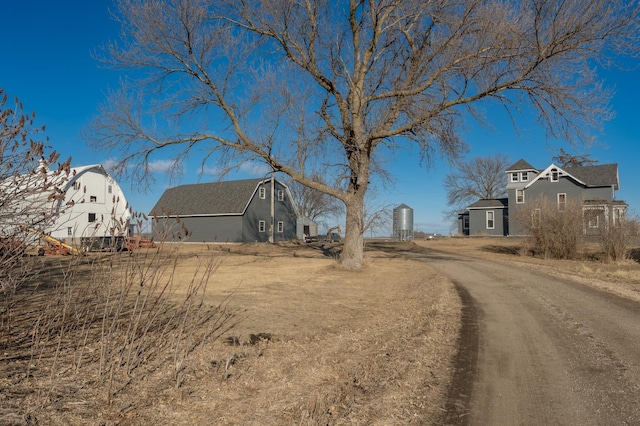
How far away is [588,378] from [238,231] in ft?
121

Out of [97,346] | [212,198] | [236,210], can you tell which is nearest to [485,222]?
[236,210]

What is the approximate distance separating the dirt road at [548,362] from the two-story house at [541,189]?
18700 mm

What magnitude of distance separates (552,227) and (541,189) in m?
19.4

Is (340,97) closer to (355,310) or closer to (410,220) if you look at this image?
(355,310)

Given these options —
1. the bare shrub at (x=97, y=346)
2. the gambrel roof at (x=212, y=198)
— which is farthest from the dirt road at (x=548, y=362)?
the gambrel roof at (x=212, y=198)

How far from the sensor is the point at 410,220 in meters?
45.4

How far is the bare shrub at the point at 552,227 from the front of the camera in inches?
891

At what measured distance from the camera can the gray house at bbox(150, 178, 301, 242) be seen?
4081 cm

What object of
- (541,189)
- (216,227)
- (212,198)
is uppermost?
(541,189)

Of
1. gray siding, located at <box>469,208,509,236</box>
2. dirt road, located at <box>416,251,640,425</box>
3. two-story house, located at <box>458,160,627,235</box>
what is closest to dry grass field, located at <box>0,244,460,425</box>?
dirt road, located at <box>416,251,640,425</box>

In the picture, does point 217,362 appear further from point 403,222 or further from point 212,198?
point 403,222

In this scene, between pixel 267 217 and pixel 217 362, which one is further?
pixel 267 217

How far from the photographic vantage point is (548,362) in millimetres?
5590

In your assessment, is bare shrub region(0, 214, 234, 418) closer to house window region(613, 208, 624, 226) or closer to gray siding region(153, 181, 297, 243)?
house window region(613, 208, 624, 226)
